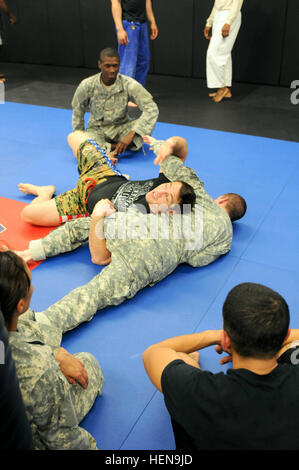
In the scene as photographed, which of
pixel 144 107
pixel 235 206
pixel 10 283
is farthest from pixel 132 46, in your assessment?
pixel 10 283

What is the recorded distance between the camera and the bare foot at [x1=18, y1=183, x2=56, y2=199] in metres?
4.12

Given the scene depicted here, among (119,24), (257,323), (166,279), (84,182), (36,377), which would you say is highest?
(119,24)

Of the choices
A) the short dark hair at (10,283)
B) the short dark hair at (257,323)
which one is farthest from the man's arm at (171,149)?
the short dark hair at (257,323)

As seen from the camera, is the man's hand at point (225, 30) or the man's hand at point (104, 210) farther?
the man's hand at point (225, 30)

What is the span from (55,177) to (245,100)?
12.3 feet

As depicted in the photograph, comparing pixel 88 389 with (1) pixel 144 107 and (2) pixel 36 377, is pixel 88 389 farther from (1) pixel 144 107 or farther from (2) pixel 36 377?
(1) pixel 144 107

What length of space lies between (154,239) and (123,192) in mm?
626

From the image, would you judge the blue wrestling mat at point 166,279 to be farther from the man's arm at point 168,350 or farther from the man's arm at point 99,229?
the man's arm at point 168,350

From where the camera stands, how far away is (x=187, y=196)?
3.21 meters

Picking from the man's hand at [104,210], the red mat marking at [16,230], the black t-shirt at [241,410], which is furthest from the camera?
the red mat marking at [16,230]

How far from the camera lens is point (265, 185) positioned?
14.4ft

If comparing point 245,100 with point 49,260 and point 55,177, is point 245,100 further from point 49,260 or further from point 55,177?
point 49,260

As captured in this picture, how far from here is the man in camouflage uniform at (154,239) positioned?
9.57 feet
